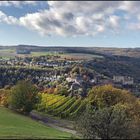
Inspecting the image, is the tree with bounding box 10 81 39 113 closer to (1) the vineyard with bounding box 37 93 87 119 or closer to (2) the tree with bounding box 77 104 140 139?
(1) the vineyard with bounding box 37 93 87 119

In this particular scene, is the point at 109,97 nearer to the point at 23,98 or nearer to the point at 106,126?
the point at 23,98

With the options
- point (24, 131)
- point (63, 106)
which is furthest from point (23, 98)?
point (24, 131)

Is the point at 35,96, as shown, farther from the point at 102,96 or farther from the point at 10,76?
the point at 10,76

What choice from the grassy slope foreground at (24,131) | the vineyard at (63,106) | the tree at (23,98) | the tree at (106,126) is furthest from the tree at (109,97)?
the tree at (106,126)

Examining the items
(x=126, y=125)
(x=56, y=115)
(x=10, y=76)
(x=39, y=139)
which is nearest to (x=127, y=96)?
(x=56, y=115)

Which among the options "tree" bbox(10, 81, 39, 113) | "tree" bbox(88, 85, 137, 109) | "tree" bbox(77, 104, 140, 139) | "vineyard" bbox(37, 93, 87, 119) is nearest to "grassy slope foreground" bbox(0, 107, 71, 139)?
"tree" bbox(77, 104, 140, 139)

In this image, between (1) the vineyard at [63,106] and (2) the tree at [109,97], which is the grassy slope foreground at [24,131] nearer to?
(2) the tree at [109,97]
